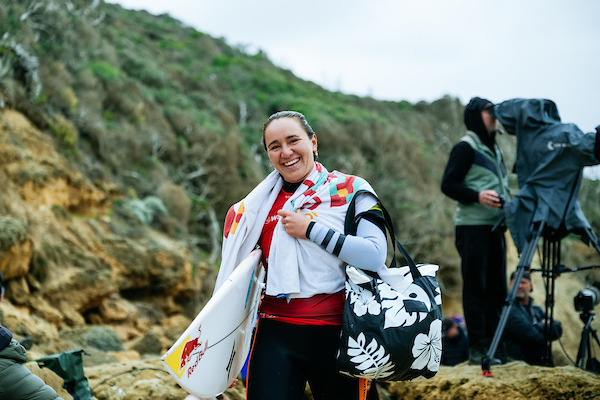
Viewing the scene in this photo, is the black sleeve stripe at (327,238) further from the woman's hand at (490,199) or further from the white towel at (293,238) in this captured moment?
the woman's hand at (490,199)

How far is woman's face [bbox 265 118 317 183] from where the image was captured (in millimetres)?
2439

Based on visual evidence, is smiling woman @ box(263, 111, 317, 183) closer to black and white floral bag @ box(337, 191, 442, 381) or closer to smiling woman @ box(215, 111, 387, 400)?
smiling woman @ box(215, 111, 387, 400)

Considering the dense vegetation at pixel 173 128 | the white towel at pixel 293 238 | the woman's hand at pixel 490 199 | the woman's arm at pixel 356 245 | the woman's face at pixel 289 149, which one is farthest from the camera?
the dense vegetation at pixel 173 128

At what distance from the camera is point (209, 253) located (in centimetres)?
1603

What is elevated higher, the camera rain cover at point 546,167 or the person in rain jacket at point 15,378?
the camera rain cover at point 546,167

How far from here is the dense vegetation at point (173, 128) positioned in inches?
480

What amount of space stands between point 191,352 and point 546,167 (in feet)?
9.56

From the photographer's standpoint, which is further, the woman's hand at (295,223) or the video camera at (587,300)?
the video camera at (587,300)

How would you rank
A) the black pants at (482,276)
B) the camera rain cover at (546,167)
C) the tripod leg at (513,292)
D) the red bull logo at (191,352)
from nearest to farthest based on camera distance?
the red bull logo at (191,352) < the tripod leg at (513,292) < the camera rain cover at (546,167) < the black pants at (482,276)

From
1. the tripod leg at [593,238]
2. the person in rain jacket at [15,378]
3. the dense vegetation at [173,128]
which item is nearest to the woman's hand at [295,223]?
the person in rain jacket at [15,378]

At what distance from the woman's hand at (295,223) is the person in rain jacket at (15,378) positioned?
1.60 metres

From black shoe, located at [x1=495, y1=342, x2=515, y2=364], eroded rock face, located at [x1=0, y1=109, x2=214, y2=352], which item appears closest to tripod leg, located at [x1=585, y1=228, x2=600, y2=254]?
black shoe, located at [x1=495, y1=342, x2=515, y2=364]

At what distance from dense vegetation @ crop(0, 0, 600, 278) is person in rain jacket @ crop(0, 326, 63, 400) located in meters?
8.20

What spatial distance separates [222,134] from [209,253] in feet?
20.9
